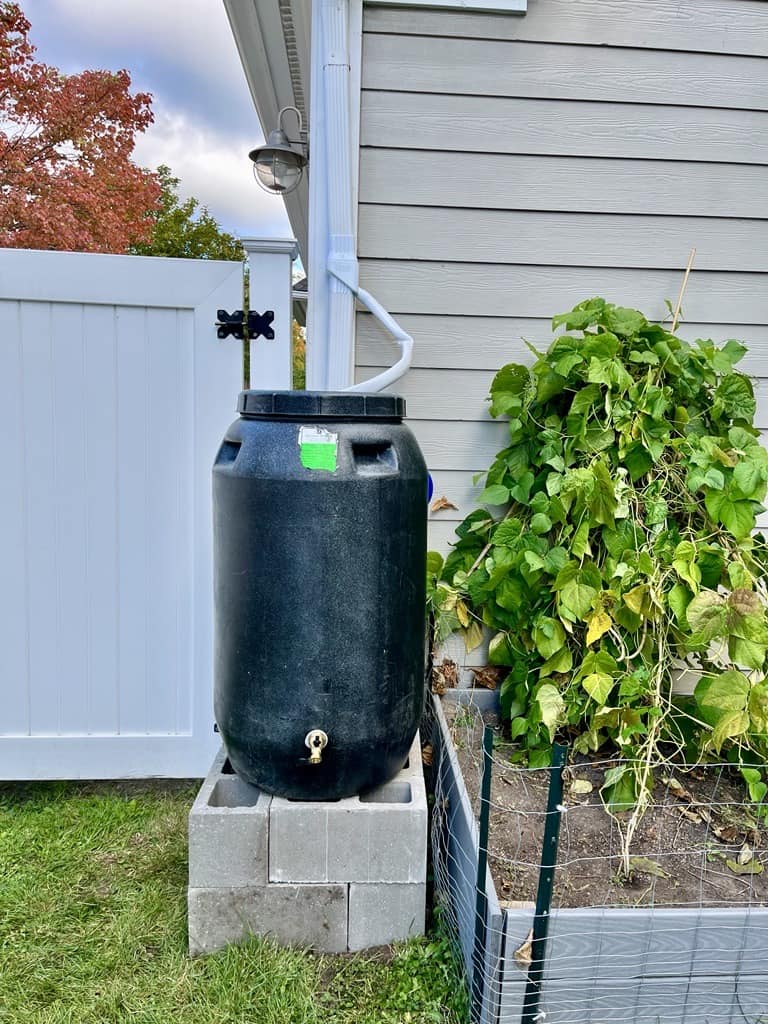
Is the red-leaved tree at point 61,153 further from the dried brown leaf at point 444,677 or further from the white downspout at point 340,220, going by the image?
the dried brown leaf at point 444,677

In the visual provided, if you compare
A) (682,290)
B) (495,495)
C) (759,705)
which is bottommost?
(759,705)

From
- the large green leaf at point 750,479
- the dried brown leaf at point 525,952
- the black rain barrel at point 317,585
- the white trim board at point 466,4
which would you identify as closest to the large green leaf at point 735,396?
the large green leaf at point 750,479

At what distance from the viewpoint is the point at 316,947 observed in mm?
1531

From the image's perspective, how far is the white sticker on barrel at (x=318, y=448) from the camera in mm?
1436

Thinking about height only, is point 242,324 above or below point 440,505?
above

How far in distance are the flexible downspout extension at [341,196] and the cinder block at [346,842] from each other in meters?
1.05

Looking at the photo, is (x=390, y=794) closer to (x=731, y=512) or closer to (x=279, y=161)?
(x=731, y=512)

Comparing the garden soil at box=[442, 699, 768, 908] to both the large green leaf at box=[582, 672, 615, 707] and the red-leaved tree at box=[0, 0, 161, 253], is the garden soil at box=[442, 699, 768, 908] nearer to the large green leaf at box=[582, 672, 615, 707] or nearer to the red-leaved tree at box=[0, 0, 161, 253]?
the large green leaf at box=[582, 672, 615, 707]

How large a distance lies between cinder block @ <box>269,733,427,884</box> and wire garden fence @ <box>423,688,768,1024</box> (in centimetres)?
12

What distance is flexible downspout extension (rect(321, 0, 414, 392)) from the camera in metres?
1.95

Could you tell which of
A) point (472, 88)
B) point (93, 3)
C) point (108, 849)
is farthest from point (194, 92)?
point (108, 849)

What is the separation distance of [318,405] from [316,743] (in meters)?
0.70

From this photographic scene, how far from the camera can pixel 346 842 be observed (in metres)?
1.50

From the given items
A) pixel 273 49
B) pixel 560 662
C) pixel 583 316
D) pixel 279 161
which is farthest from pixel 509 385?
pixel 273 49
